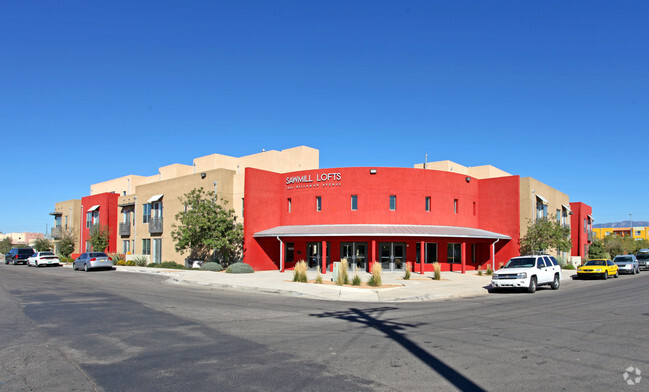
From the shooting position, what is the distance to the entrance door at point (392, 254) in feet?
109

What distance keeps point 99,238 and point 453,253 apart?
117 feet

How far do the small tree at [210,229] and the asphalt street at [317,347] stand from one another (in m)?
18.6

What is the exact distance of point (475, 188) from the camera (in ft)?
129

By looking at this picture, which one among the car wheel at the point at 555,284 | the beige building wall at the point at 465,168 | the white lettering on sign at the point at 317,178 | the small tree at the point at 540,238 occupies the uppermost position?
the beige building wall at the point at 465,168

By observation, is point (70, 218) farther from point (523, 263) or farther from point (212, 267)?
point (523, 263)

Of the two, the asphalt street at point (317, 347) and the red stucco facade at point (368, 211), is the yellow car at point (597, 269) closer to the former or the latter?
the red stucco facade at point (368, 211)

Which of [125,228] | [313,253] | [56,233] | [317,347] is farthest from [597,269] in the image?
[56,233]

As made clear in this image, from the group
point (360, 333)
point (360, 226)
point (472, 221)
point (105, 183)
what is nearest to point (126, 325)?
point (360, 333)

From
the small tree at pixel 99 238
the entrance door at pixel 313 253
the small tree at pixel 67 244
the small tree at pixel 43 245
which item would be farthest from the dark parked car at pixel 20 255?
the entrance door at pixel 313 253

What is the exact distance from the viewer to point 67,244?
55.7 m

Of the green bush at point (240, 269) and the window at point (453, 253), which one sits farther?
the window at point (453, 253)

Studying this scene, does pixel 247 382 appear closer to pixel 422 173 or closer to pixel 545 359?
pixel 545 359

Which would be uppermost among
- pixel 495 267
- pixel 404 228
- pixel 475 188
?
pixel 475 188

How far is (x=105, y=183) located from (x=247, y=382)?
206ft
